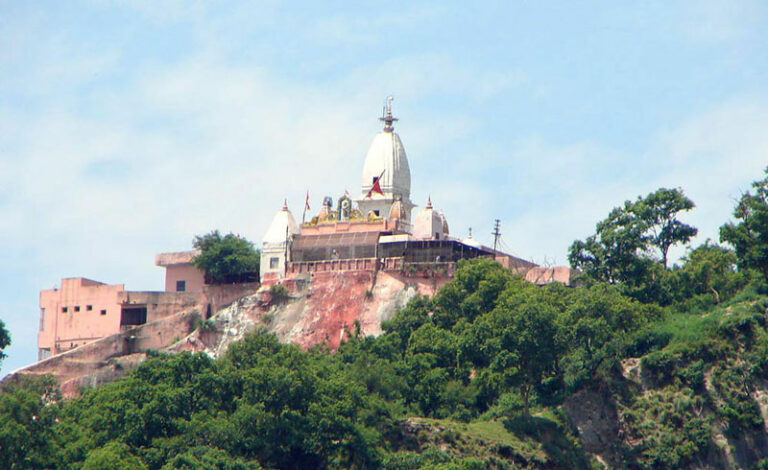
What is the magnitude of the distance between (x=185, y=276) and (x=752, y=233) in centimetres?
2703

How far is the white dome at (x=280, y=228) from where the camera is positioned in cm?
7944

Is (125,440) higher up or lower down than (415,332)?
lower down

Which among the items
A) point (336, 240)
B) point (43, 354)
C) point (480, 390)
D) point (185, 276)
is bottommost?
point (480, 390)

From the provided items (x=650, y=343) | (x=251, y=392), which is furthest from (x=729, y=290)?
(x=251, y=392)

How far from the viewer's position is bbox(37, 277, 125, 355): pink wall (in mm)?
80250

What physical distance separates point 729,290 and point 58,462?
27.2 metres

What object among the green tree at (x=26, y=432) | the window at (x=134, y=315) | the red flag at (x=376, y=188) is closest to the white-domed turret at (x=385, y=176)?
the red flag at (x=376, y=188)

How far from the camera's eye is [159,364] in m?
62.1

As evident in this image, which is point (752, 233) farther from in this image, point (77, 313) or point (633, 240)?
point (77, 313)

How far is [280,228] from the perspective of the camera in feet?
261

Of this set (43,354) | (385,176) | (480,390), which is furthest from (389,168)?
(480,390)

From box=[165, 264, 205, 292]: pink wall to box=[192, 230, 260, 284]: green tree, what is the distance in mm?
1439

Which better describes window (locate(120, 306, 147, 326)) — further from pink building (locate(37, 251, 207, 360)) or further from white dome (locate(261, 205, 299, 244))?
white dome (locate(261, 205, 299, 244))

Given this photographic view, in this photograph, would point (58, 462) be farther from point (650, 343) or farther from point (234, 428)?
point (650, 343)
